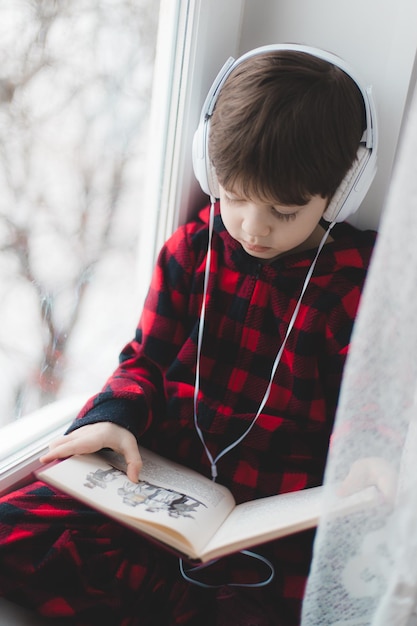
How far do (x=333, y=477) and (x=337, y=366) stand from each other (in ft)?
1.03

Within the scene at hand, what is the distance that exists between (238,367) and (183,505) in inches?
9.4

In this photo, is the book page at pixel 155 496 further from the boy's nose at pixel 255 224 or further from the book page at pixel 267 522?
the boy's nose at pixel 255 224

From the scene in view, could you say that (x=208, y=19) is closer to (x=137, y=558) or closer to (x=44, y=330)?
(x=44, y=330)

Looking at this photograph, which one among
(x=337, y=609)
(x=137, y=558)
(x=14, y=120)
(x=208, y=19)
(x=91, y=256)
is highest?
(x=208, y=19)

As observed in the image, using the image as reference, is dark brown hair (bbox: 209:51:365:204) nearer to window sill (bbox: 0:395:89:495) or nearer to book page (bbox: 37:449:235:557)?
book page (bbox: 37:449:235:557)

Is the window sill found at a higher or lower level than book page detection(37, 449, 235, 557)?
lower

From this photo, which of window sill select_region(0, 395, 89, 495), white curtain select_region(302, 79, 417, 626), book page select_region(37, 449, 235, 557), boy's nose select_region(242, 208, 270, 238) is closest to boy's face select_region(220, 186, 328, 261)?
boy's nose select_region(242, 208, 270, 238)

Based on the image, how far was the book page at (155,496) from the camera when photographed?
68 centimetres

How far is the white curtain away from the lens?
524 mm

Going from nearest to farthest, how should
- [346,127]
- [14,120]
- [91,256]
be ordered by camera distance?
[346,127] < [14,120] < [91,256]

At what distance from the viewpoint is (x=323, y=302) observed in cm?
87

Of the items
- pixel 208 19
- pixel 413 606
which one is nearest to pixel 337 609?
pixel 413 606

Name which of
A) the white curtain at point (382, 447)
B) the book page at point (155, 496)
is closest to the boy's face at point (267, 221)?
the white curtain at point (382, 447)

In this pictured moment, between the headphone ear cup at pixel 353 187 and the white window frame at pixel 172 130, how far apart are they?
324mm
